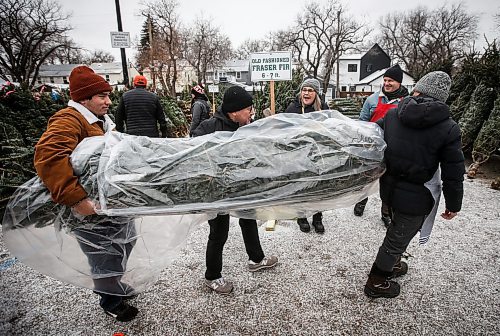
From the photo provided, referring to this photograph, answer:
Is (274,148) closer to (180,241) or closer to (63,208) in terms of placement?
(180,241)

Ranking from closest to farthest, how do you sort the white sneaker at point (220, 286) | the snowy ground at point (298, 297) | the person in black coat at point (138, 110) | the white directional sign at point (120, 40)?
Result: the snowy ground at point (298, 297), the white sneaker at point (220, 286), the person in black coat at point (138, 110), the white directional sign at point (120, 40)

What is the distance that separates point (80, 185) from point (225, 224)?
1.10 m

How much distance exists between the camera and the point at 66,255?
177 centimetres

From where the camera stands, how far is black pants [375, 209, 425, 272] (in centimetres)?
202

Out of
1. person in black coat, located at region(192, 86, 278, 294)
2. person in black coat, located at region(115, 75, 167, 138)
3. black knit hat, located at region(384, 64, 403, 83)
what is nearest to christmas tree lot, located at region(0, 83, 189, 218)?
person in black coat, located at region(115, 75, 167, 138)

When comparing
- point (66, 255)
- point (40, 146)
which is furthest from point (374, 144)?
point (66, 255)

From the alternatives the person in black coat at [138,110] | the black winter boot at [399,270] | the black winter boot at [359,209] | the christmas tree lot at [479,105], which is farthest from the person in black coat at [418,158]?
the christmas tree lot at [479,105]

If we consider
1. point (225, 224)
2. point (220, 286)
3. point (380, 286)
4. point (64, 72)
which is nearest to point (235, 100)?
point (225, 224)

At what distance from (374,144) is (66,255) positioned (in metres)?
2.18

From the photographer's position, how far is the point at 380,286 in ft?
7.32

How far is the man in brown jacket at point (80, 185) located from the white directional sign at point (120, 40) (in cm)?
626

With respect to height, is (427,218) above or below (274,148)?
below

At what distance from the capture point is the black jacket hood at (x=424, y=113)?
67.6 inches

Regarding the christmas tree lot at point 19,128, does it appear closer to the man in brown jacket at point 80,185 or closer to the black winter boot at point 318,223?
the man in brown jacket at point 80,185
